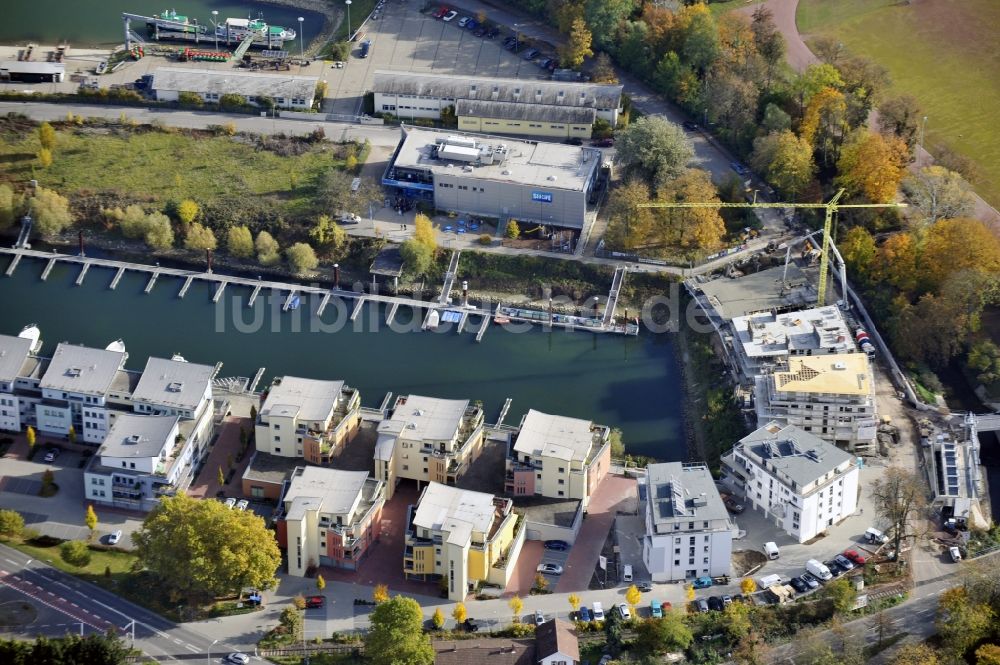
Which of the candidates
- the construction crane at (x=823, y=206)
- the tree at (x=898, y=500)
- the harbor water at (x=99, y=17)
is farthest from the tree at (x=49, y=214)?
the tree at (x=898, y=500)

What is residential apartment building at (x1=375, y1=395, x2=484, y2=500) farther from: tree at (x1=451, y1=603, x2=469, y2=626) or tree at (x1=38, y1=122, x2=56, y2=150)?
tree at (x1=38, y1=122, x2=56, y2=150)

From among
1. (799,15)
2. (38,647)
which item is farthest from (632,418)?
(799,15)

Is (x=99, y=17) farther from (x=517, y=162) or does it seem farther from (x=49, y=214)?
(x=517, y=162)

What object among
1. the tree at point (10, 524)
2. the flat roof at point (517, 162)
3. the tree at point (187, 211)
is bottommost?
the tree at point (10, 524)

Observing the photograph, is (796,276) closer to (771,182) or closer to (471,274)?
(771,182)

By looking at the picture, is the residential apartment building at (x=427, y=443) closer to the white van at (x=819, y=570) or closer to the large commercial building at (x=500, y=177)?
the white van at (x=819, y=570)

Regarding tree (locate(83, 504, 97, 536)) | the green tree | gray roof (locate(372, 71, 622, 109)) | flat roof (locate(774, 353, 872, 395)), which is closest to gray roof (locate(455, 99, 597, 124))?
gray roof (locate(372, 71, 622, 109))

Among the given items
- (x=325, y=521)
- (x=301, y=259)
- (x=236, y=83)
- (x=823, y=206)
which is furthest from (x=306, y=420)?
(x=236, y=83)

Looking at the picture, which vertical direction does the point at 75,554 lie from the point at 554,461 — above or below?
below
